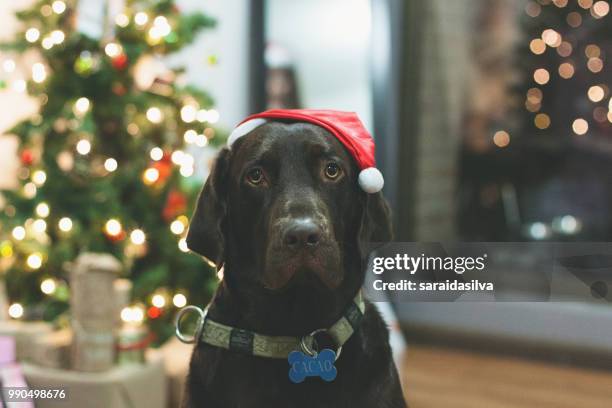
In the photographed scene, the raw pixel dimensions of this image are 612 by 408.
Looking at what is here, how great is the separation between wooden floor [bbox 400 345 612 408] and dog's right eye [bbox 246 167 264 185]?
161cm

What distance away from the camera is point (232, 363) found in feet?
4.00

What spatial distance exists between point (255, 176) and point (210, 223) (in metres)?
0.12

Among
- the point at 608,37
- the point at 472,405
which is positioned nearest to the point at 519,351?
the point at 472,405

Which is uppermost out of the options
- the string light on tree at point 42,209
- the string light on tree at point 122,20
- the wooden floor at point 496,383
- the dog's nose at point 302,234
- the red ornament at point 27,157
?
the string light on tree at point 122,20

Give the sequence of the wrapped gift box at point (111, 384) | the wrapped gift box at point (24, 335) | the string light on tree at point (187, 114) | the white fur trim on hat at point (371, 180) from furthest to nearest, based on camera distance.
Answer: the string light on tree at point (187, 114), the wrapped gift box at point (24, 335), the wrapped gift box at point (111, 384), the white fur trim on hat at point (371, 180)

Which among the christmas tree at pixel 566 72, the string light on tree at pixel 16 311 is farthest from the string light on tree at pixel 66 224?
the christmas tree at pixel 566 72

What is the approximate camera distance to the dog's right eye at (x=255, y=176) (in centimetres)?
128

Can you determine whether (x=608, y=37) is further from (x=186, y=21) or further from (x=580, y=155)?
(x=186, y=21)

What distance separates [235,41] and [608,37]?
204cm

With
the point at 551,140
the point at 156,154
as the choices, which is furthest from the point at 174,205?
the point at 551,140

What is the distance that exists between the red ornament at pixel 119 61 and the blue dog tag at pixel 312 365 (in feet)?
5.86

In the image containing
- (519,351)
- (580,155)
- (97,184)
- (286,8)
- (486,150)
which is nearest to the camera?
(97,184)

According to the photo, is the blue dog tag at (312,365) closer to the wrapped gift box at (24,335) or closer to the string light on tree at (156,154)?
the wrapped gift box at (24,335)

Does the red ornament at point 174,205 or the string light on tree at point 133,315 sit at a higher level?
the red ornament at point 174,205
